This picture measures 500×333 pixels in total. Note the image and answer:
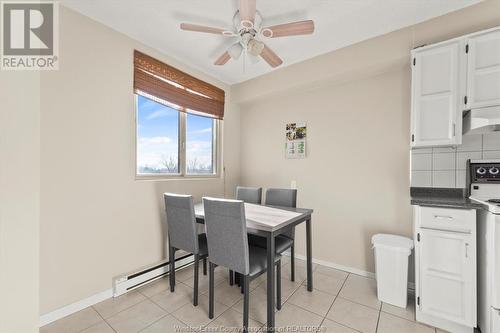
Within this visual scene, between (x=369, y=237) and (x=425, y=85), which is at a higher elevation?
(x=425, y=85)

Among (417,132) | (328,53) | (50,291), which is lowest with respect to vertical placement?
(50,291)

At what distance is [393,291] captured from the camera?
1956mm

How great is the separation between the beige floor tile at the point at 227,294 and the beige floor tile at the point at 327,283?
797mm

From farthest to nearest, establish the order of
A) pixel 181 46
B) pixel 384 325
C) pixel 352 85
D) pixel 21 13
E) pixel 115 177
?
pixel 352 85 → pixel 181 46 → pixel 115 177 → pixel 384 325 → pixel 21 13

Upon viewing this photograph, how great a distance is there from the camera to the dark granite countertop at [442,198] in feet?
5.27

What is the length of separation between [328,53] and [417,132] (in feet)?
4.24

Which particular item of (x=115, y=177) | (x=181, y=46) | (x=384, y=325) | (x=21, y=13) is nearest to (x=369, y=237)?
(x=384, y=325)

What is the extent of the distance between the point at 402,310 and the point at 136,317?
2229mm

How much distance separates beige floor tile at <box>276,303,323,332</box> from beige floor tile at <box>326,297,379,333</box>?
15 cm

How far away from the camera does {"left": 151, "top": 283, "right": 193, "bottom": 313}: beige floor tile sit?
6.37 ft

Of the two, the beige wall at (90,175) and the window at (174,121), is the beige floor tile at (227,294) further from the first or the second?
the window at (174,121)

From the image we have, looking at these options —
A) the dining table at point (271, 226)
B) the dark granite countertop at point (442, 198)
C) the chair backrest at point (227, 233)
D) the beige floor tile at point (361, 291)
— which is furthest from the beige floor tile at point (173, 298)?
the dark granite countertop at point (442, 198)

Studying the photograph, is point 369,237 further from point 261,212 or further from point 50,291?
point 50,291

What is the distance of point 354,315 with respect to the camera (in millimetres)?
1828
